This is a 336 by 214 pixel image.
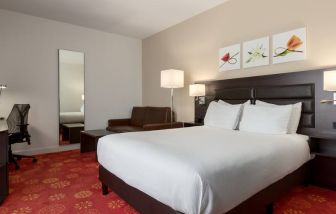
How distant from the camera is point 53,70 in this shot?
4.09 meters

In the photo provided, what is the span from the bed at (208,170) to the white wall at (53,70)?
8.22 feet

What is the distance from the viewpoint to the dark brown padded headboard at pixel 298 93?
2.37 m

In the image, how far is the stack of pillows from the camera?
2.32 metres

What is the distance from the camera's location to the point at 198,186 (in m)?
1.15

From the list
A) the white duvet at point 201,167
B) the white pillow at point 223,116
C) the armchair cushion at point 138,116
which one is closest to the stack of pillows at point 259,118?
the white pillow at point 223,116

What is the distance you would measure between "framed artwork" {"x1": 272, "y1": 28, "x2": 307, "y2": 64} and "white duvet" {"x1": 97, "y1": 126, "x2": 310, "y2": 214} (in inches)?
46.7

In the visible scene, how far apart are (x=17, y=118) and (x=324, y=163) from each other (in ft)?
13.9

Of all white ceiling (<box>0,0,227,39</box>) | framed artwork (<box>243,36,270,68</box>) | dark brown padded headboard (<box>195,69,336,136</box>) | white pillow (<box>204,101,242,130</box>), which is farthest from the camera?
white ceiling (<box>0,0,227,39</box>)

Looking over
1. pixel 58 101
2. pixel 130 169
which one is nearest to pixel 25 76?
pixel 58 101

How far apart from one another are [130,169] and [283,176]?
1.34 m

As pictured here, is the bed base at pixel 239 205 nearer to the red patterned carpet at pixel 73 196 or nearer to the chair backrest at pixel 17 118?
the red patterned carpet at pixel 73 196

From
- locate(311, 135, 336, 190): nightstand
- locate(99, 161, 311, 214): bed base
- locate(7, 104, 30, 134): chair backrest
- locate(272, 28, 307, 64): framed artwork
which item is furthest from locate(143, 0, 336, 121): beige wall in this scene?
locate(7, 104, 30, 134): chair backrest

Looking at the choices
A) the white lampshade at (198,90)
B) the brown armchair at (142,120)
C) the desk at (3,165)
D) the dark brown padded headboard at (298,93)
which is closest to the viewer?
the desk at (3,165)

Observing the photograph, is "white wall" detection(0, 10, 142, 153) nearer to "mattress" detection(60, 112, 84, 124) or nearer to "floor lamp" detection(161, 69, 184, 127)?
"mattress" detection(60, 112, 84, 124)
